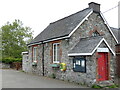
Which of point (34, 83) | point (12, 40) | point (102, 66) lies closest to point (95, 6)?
point (102, 66)

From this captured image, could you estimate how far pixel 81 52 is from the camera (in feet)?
37.4

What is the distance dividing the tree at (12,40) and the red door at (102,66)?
27.0m

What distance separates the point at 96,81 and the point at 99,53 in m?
2.05

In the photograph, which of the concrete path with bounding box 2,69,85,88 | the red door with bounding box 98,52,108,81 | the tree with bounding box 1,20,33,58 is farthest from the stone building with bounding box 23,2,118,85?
the tree with bounding box 1,20,33,58

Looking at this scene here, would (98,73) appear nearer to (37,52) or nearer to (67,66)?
(67,66)

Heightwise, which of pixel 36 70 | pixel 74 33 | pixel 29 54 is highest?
pixel 74 33

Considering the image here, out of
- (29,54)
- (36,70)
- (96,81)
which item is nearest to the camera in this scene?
(96,81)

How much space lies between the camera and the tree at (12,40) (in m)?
35.4

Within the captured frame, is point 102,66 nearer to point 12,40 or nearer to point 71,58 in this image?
point 71,58

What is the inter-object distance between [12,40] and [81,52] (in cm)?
2719

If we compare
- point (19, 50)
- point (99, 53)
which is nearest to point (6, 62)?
point (19, 50)

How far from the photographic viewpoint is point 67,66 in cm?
1311

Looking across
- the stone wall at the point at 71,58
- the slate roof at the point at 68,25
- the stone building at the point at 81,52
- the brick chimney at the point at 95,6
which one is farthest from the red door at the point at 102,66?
the brick chimney at the point at 95,6

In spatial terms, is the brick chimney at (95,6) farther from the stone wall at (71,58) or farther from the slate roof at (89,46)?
the slate roof at (89,46)
